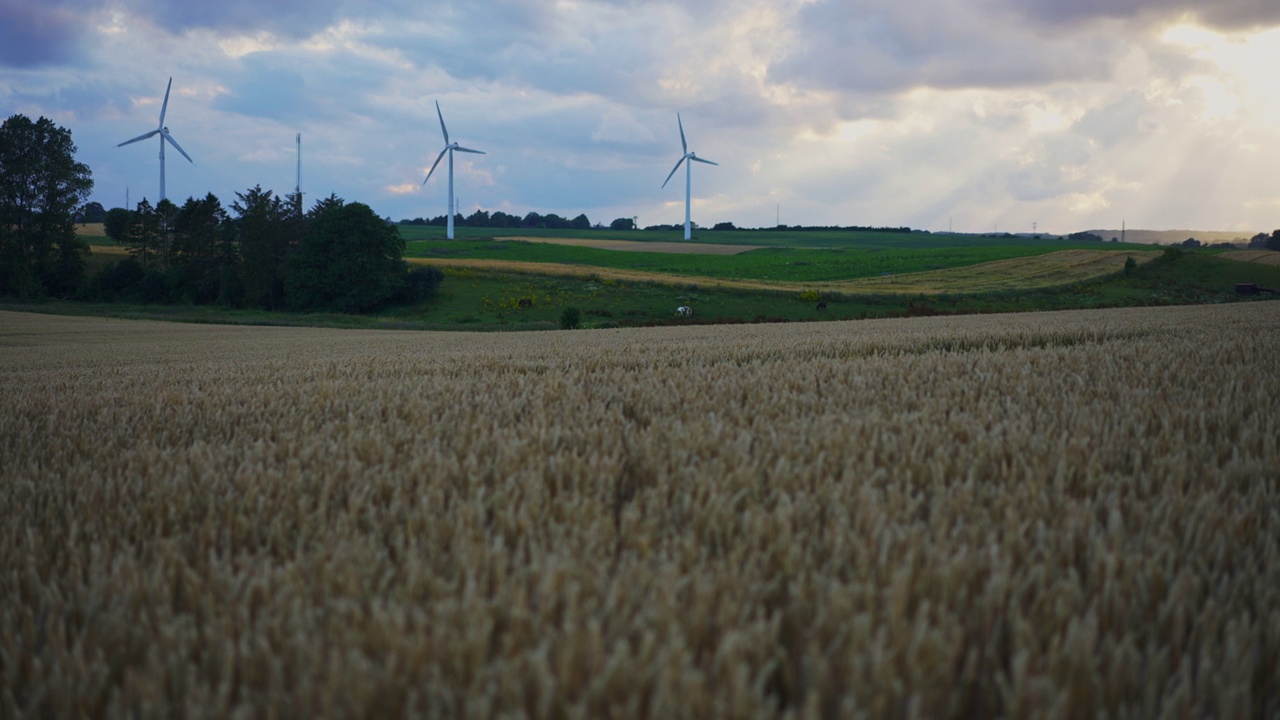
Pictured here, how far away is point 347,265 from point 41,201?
113ft

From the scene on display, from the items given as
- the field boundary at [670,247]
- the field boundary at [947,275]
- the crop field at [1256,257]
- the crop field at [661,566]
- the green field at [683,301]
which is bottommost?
the crop field at [661,566]

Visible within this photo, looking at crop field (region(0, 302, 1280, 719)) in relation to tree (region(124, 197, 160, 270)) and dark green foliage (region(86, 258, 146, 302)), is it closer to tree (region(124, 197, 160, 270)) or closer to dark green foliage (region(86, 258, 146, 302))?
dark green foliage (region(86, 258, 146, 302))

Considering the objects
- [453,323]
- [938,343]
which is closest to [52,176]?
[453,323]

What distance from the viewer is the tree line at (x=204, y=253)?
71.7 m

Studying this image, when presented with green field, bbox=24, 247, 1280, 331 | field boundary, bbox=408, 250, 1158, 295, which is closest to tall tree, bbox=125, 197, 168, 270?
green field, bbox=24, 247, 1280, 331

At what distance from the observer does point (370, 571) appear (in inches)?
67.1

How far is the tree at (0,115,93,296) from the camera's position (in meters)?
74.9

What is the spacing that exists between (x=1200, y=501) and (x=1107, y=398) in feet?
6.34

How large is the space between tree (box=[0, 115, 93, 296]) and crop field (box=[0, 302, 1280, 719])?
90665 millimetres

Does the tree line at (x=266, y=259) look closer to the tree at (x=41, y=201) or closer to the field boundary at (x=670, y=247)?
the tree at (x=41, y=201)

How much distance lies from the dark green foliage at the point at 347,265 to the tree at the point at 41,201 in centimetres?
2321

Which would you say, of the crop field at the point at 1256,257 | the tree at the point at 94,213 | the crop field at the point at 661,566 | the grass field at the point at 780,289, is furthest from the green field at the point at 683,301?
the tree at the point at 94,213

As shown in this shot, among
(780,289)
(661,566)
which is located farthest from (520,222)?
(661,566)

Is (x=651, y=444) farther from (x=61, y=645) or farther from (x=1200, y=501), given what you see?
(x=61, y=645)
